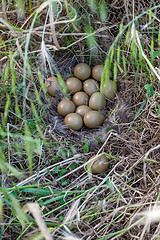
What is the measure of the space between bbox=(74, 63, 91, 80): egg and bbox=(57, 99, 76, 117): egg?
0.70 feet

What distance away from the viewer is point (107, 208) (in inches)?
54.8

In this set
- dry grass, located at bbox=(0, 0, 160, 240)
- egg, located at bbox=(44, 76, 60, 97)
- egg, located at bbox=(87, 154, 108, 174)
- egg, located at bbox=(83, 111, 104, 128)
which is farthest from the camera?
egg, located at bbox=(44, 76, 60, 97)

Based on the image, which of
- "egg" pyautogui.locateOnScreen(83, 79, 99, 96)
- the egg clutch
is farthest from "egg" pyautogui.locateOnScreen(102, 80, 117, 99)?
"egg" pyautogui.locateOnScreen(83, 79, 99, 96)

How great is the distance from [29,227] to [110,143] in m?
0.65

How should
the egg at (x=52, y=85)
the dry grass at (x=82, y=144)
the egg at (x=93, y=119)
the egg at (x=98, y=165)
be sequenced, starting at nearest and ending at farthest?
the dry grass at (x=82, y=144), the egg at (x=98, y=165), the egg at (x=93, y=119), the egg at (x=52, y=85)

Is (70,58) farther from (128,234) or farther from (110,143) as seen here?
(128,234)

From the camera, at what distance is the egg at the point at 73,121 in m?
1.89

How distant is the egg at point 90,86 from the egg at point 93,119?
212 millimetres

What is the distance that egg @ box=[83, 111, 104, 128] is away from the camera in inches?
73.7

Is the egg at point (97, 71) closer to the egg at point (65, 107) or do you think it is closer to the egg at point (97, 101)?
the egg at point (97, 101)

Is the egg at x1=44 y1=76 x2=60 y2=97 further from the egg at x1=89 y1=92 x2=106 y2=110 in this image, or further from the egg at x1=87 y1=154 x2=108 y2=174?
the egg at x1=87 y1=154 x2=108 y2=174

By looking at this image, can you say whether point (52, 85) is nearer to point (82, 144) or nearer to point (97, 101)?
point (97, 101)

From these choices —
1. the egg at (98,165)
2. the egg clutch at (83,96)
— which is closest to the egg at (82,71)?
the egg clutch at (83,96)

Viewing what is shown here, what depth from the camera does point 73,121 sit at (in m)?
1.89
